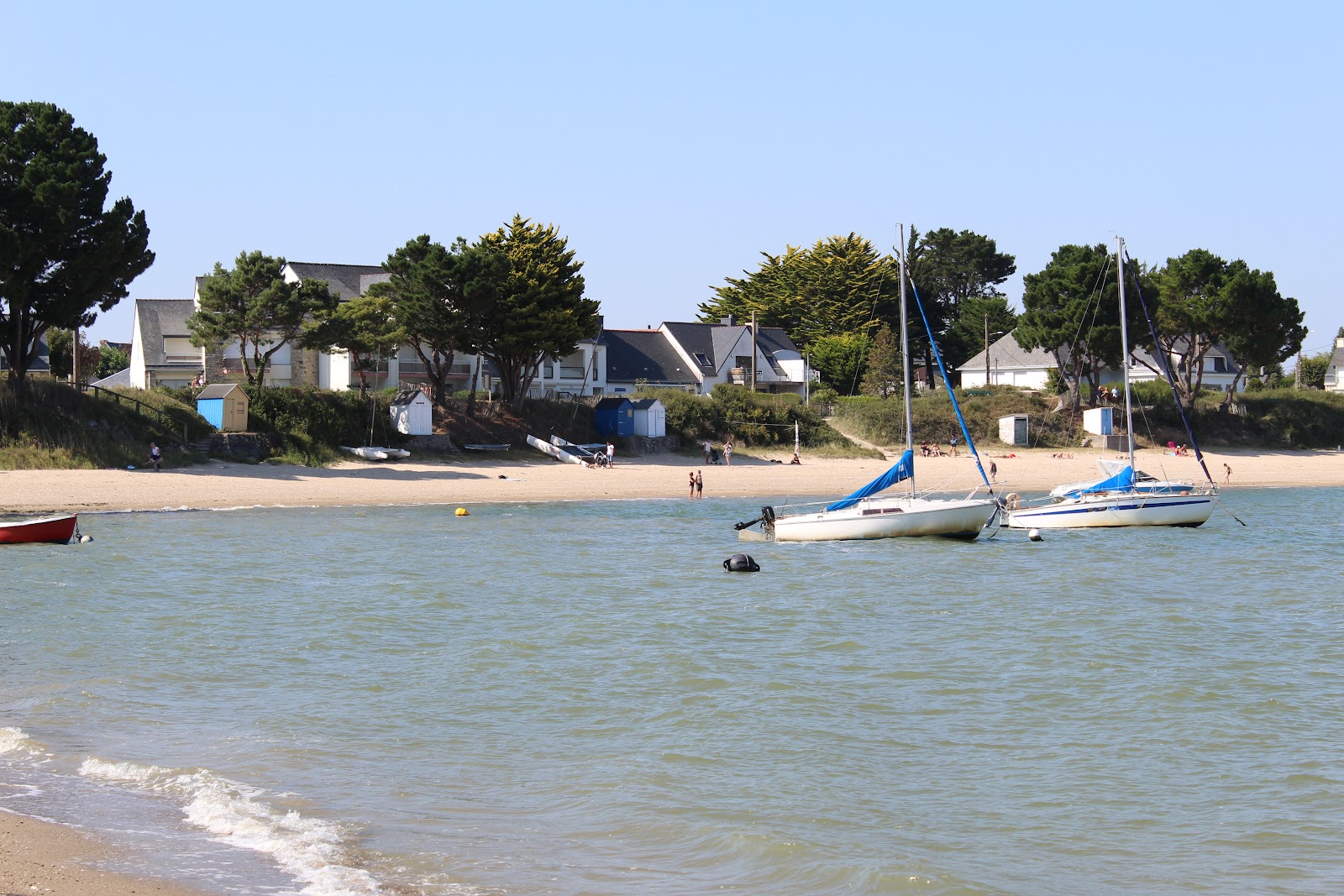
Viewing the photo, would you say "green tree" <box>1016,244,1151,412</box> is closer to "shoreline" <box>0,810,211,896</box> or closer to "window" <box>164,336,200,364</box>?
"window" <box>164,336,200,364</box>

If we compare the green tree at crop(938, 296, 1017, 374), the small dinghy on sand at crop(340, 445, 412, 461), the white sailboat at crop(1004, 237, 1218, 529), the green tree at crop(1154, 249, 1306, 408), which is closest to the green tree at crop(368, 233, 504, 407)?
the small dinghy on sand at crop(340, 445, 412, 461)

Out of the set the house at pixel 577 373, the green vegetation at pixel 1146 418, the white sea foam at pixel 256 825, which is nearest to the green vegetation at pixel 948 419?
the green vegetation at pixel 1146 418

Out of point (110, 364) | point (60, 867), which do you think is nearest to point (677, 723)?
point (60, 867)

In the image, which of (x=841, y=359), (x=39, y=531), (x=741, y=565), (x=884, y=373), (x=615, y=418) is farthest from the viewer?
(x=841, y=359)

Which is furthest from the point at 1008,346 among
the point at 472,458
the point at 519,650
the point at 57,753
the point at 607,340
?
the point at 57,753

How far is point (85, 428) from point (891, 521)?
2989 cm

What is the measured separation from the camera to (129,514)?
128 feet

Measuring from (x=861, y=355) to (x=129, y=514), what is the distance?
59.1 meters

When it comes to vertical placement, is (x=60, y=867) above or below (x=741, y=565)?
below

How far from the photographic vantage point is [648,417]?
6328 cm

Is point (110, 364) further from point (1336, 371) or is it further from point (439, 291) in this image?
point (1336, 371)

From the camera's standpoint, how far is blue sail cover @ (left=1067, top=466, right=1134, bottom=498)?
38.5m

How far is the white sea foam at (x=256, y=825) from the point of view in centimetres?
967

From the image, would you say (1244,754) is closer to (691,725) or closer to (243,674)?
(691,725)
